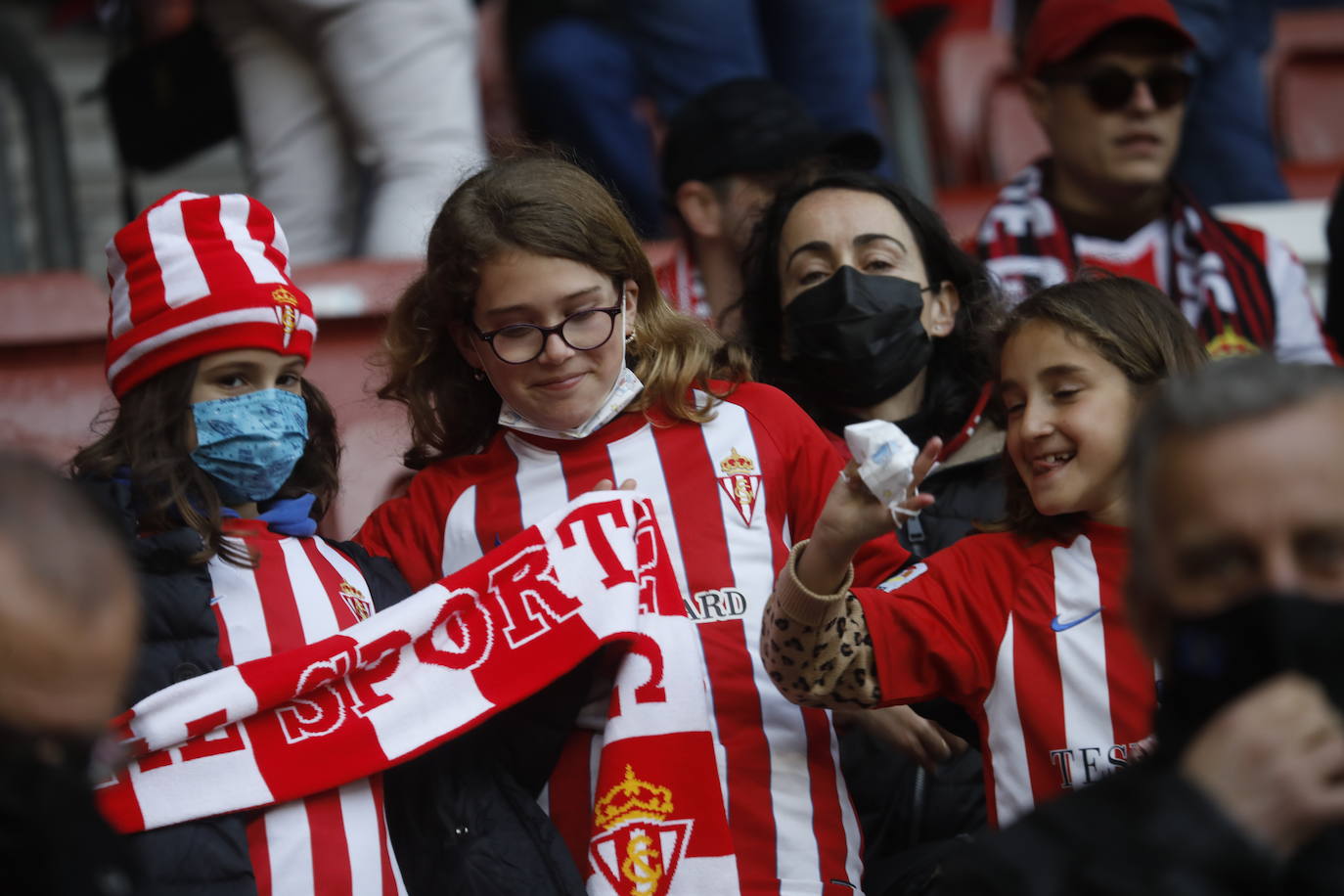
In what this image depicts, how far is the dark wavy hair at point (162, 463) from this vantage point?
2480 mm

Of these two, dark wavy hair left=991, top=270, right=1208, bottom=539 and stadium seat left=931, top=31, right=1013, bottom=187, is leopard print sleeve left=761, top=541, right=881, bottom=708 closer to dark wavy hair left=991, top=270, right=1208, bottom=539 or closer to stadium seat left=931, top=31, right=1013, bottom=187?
dark wavy hair left=991, top=270, right=1208, bottom=539

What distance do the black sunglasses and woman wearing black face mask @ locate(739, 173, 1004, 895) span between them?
38.9 inches

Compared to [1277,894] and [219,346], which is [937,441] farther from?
[219,346]

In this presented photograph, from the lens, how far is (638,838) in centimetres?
244

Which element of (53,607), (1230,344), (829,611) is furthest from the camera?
(1230,344)

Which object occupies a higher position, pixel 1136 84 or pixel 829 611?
pixel 1136 84

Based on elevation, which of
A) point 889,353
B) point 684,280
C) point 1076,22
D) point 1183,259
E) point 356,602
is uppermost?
point 1076,22

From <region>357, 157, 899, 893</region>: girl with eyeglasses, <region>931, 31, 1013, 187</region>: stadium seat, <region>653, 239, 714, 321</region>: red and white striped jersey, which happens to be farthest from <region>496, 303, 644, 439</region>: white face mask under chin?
<region>931, 31, 1013, 187</region>: stadium seat

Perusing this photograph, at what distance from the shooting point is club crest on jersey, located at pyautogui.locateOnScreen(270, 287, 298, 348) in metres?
2.61

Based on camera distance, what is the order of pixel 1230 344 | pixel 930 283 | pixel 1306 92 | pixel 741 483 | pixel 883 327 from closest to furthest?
pixel 741 483, pixel 883 327, pixel 930 283, pixel 1230 344, pixel 1306 92

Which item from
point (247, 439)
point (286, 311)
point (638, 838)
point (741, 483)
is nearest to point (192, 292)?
point (286, 311)

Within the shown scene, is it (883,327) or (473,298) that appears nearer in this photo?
(473,298)

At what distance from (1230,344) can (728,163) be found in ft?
4.19

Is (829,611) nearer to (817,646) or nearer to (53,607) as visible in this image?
(817,646)
